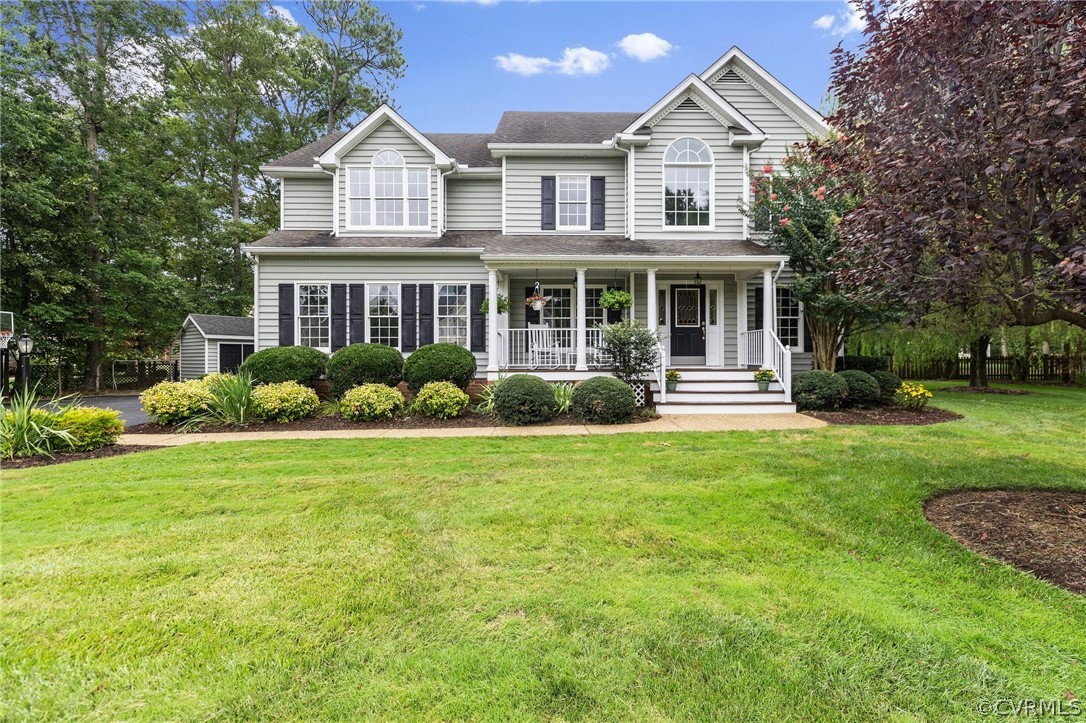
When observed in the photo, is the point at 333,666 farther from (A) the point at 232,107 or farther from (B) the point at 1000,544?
(A) the point at 232,107

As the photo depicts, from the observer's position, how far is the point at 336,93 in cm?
2266

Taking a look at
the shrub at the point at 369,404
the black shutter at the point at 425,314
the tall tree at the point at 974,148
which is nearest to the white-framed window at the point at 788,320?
the tall tree at the point at 974,148

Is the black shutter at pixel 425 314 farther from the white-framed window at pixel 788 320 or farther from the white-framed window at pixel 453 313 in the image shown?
the white-framed window at pixel 788 320

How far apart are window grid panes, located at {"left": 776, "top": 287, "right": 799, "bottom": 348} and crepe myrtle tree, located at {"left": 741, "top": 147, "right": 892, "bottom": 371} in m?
0.85

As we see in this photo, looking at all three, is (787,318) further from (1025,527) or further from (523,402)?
(1025,527)

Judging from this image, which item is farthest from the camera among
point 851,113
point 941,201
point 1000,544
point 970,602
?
point 851,113

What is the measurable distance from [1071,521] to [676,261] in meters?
7.98

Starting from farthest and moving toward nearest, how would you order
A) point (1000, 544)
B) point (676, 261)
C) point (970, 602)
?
point (676, 261)
point (1000, 544)
point (970, 602)

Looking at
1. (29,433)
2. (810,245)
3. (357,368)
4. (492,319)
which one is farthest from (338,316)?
(810,245)

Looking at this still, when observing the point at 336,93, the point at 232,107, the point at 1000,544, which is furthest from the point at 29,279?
the point at 1000,544

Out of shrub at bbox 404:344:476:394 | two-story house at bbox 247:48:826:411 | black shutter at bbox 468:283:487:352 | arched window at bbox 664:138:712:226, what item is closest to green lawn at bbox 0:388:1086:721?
shrub at bbox 404:344:476:394

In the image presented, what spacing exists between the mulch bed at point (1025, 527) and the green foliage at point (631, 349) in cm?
598

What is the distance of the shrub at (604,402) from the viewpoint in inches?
350

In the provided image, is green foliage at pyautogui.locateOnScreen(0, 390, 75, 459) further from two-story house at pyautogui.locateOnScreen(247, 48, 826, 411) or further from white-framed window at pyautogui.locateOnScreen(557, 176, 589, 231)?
white-framed window at pyautogui.locateOnScreen(557, 176, 589, 231)
